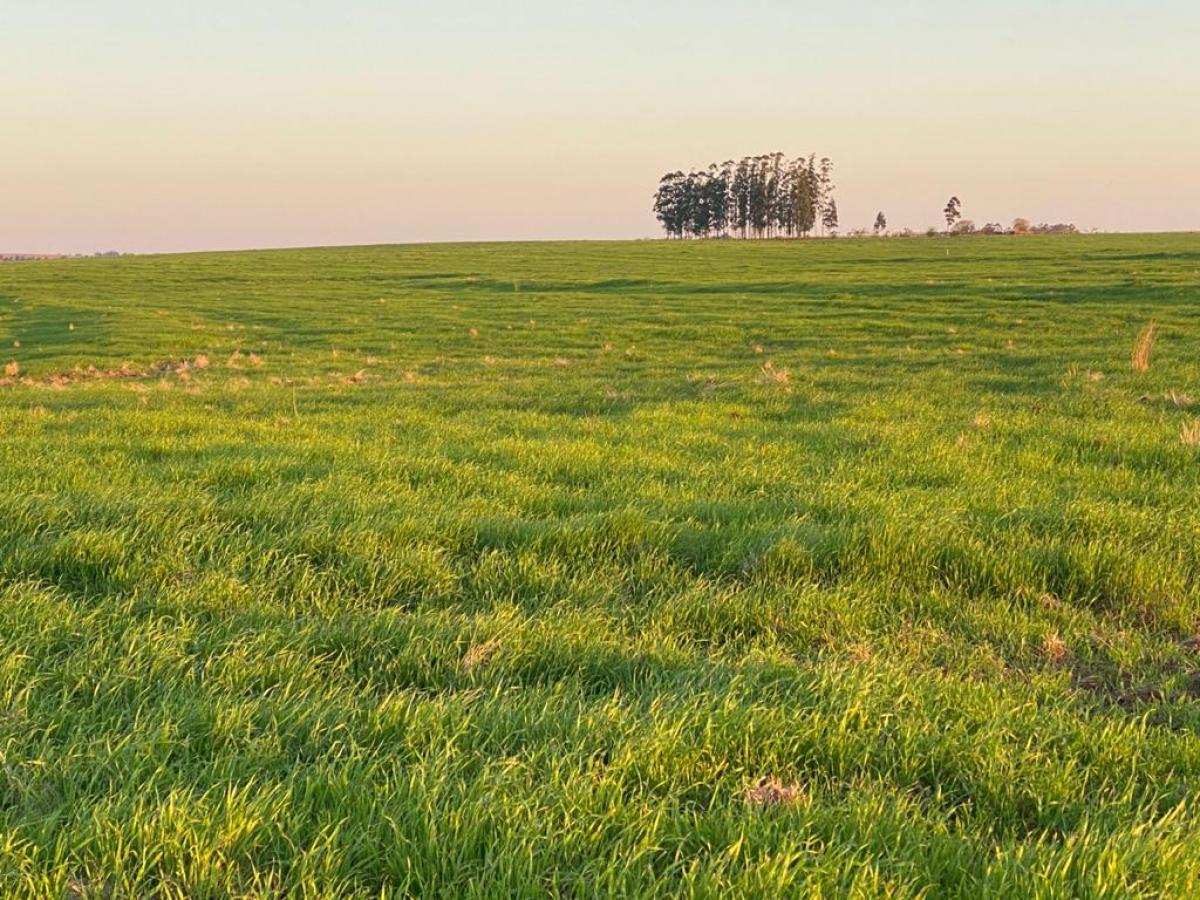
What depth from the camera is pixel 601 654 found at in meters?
3.69

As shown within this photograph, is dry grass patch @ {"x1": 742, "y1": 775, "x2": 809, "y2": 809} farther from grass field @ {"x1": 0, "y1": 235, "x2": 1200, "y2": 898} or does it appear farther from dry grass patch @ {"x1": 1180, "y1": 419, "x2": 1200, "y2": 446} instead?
dry grass patch @ {"x1": 1180, "y1": 419, "x2": 1200, "y2": 446}

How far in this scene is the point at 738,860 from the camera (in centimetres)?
229

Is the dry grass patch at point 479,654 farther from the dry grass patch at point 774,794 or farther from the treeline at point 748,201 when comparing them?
the treeline at point 748,201

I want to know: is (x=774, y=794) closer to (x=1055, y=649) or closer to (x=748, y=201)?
(x=1055, y=649)

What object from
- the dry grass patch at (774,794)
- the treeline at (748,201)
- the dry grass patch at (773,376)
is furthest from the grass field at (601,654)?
the treeline at (748,201)

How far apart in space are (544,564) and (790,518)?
196 cm

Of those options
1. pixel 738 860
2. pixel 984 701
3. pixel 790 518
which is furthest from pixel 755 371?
pixel 738 860

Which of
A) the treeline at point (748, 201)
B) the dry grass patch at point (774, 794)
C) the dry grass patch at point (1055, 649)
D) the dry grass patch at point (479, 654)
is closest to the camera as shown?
the dry grass patch at point (774, 794)

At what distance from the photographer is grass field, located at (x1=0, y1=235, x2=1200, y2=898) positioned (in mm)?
2297

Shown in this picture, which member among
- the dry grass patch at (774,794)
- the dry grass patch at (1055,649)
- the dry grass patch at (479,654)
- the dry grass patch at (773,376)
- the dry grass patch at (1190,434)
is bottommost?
the dry grass patch at (1055,649)

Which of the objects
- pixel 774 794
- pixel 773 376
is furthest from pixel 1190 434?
pixel 773 376

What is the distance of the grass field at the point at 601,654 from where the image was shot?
230 cm

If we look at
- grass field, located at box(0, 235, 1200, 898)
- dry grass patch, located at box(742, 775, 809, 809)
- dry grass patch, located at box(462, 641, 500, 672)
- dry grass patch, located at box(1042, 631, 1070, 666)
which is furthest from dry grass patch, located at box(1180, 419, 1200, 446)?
dry grass patch, located at box(462, 641, 500, 672)

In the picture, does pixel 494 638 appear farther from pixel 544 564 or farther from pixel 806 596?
pixel 806 596
